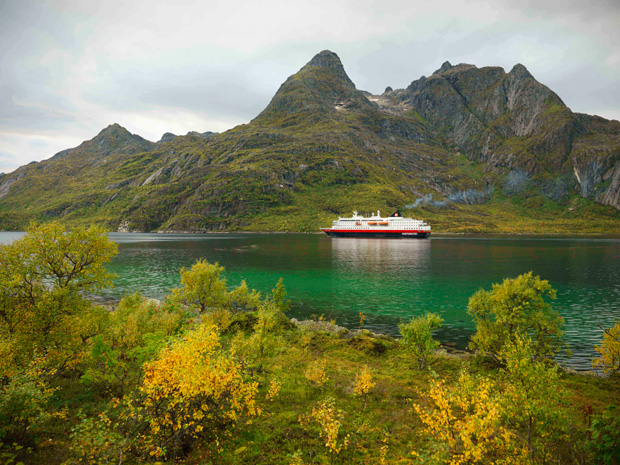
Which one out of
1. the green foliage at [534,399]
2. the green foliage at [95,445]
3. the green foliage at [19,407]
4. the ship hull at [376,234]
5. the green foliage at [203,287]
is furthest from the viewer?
the ship hull at [376,234]

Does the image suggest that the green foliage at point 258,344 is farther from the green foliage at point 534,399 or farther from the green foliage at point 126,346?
the green foliage at point 534,399

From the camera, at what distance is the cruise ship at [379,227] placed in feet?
588

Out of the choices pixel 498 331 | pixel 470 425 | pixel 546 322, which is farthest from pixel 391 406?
pixel 546 322

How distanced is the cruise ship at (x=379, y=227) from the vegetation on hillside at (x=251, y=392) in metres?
162

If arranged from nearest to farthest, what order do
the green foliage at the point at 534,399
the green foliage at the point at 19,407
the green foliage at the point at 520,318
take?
the green foliage at the point at 534,399
the green foliage at the point at 19,407
the green foliage at the point at 520,318

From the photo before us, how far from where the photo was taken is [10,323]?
14.4 m

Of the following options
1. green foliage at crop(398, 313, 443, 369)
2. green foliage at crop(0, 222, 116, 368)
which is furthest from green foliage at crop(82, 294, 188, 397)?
green foliage at crop(398, 313, 443, 369)

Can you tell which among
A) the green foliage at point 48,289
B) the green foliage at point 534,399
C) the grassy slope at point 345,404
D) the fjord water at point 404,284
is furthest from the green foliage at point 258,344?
the fjord water at point 404,284

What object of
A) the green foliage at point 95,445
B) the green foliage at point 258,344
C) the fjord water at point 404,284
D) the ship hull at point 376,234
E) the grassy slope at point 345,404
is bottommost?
the fjord water at point 404,284

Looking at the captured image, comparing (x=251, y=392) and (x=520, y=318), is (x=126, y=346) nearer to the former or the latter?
(x=251, y=392)

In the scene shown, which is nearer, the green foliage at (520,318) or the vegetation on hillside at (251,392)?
the vegetation on hillside at (251,392)

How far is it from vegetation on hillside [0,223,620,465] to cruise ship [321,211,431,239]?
162m

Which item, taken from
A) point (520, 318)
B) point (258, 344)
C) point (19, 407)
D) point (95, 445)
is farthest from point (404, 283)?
point (19, 407)

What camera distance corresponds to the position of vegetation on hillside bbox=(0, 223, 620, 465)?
9359 millimetres
